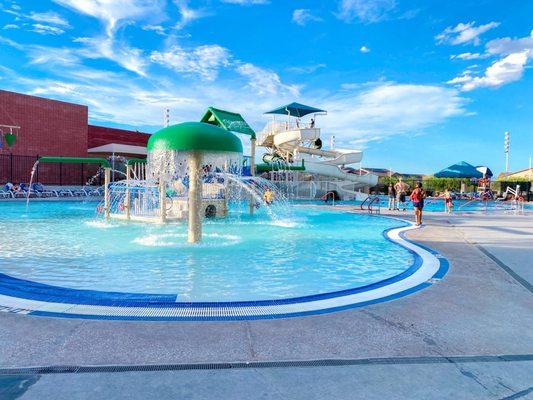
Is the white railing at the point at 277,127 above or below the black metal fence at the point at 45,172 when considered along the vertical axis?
above

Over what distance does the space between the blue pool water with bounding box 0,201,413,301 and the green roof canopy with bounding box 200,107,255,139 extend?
18.3 ft

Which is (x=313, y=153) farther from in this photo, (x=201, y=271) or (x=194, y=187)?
(x=201, y=271)

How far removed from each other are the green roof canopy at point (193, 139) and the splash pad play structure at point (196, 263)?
0.07ft

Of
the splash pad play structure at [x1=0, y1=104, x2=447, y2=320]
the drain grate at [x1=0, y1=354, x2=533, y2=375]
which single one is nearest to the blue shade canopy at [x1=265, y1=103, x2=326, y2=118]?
the splash pad play structure at [x1=0, y1=104, x2=447, y2=320]

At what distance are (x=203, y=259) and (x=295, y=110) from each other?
30.6 m

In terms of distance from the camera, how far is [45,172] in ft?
97.6

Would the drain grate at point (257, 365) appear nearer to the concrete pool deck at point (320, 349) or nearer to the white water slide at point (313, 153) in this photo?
the concrete pool deck at point (320, 349)

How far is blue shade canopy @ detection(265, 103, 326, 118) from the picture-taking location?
3622 centimetres

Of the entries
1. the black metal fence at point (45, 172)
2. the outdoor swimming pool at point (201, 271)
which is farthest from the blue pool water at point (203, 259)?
the black metal fence at point (45, 172)

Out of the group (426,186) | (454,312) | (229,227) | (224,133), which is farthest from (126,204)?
(426,186)

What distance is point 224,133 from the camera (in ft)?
29.5

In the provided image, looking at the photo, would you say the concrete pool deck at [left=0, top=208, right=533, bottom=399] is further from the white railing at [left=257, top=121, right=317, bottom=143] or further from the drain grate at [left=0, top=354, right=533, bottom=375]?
the white railing at [left=257, top=121, right=317, bottom=143]

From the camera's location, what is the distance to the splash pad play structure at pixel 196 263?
15.8ft

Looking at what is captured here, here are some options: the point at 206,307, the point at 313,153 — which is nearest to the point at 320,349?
the point at 206,307
